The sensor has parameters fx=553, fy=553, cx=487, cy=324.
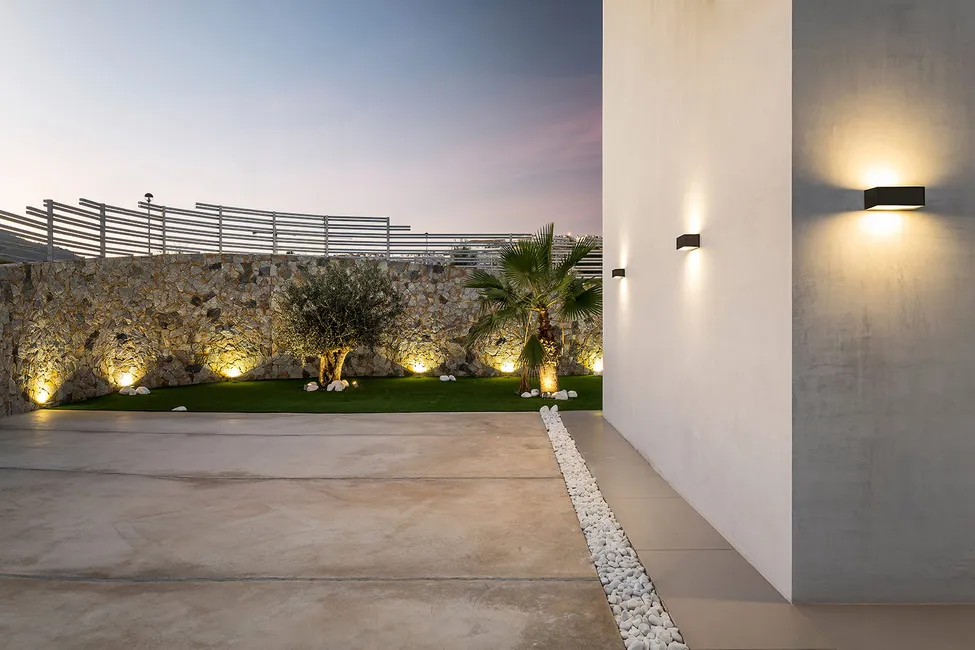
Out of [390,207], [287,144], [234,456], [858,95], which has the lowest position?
[234,456]

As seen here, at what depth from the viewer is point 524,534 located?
3348 millimetres

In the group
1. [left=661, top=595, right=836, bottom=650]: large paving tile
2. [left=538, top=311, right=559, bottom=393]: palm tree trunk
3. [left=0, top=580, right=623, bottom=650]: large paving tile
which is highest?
[left=538, top=311, right=559, bottom=393]: palm tree trunk

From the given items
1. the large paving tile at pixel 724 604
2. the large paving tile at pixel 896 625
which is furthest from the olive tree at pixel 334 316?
the large paving tile at pixel 896 625

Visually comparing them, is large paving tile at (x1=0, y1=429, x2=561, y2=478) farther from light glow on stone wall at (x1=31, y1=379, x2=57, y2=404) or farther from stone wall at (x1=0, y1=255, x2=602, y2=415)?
stone wall at (x1=0, y1=255, x2=602, y2=415)

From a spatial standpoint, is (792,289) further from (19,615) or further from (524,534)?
(19,615)

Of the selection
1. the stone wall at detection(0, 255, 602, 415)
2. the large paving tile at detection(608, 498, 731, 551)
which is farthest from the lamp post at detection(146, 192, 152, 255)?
the large paving tile at detection(608, 498, 731, 551)

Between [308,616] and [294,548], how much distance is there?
0.83 metres

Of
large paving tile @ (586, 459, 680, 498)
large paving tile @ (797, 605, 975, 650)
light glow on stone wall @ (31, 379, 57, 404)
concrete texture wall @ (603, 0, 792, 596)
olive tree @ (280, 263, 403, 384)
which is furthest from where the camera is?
olive tree @ (280, 263, 403, 384)

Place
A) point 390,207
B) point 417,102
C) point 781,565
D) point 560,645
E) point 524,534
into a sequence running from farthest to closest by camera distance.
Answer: point 390,207 → point 417,102 → point 524,534 → point 781,565 → point 560,645

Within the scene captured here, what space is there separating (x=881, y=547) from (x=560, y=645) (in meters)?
1.46

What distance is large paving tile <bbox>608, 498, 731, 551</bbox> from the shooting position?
3145mm

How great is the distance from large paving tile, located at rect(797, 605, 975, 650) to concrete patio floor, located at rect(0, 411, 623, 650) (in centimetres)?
87

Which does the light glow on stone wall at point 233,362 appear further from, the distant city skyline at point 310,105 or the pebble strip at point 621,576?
the pebble strip at point 621,576

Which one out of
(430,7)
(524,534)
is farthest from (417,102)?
(524,534)
